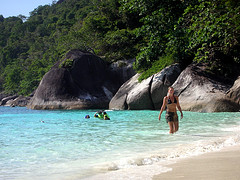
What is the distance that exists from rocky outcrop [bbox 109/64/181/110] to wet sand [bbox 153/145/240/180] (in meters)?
13.1

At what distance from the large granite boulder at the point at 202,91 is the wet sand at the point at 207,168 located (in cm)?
1007

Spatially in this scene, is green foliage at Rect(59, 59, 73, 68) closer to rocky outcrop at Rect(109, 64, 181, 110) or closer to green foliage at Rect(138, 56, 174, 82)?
rocky outcrop at Rect(109, 64, 181, 110)

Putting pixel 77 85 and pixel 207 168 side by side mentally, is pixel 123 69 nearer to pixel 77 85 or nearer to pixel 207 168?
pixel 77 85

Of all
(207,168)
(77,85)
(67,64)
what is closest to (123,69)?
(77,85)

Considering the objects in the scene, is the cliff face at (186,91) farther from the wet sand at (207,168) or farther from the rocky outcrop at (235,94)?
the wet sand at (207,168)

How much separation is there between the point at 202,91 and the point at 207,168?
38.4 feet

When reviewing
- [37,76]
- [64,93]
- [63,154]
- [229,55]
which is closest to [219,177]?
[63,154]

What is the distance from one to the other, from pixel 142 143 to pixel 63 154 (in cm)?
180

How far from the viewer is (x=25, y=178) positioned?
12.4 ft

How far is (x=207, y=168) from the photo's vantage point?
338 centimetres

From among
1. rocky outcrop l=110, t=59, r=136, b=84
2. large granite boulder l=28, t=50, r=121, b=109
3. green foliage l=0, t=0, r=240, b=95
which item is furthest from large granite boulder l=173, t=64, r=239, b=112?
large granite boulder l=28, t=50, r=121, b=109

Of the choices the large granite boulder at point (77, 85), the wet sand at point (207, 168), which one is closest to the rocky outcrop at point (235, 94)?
the wet sand at point (207, 168)

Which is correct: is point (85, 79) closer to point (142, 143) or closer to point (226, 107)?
point (226, 107)

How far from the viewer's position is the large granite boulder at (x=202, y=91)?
13672 millimetres
